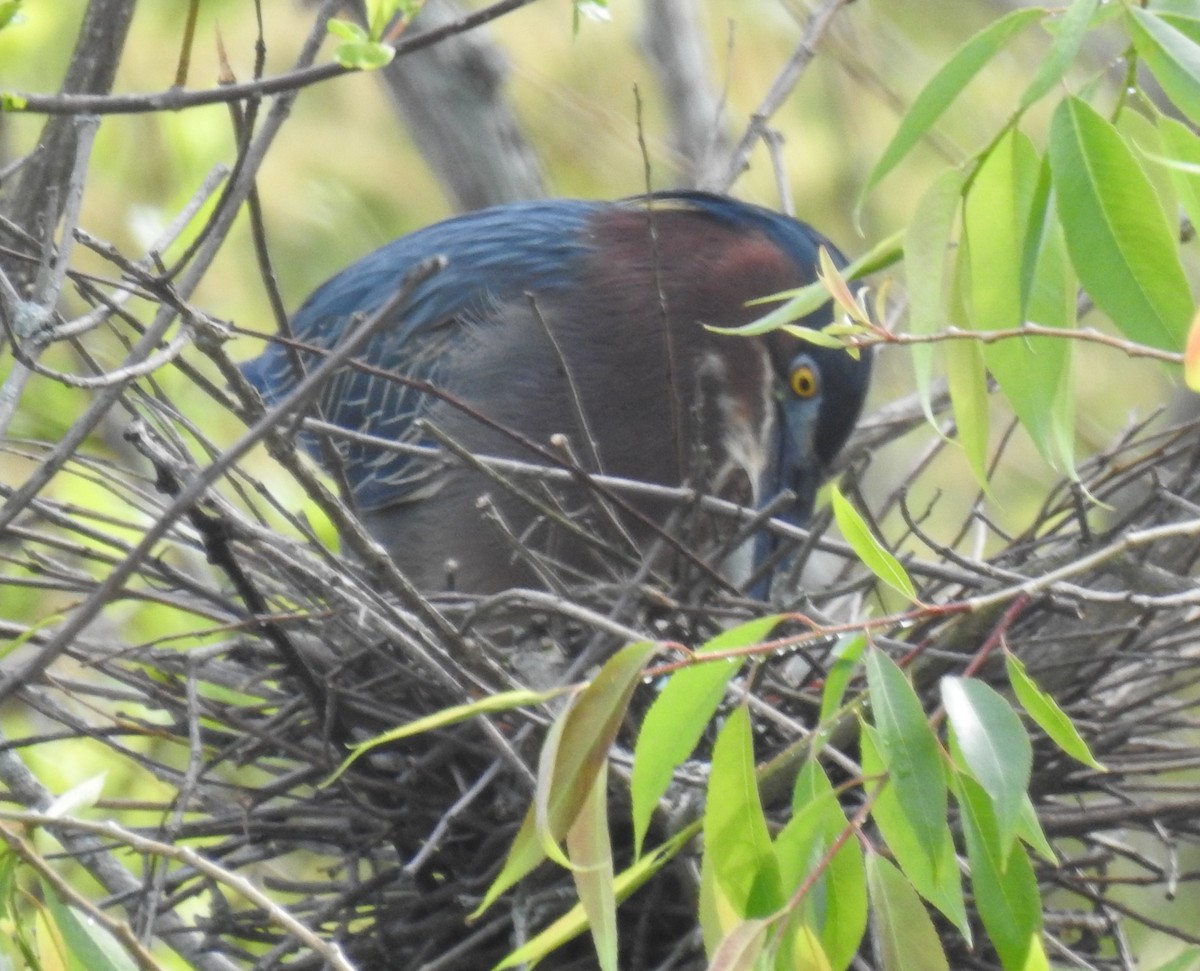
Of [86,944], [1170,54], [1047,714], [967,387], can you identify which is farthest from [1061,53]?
[86,944]

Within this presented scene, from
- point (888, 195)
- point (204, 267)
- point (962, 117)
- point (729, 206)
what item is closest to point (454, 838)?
point (204, 267)

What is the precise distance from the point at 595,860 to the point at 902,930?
0.25m

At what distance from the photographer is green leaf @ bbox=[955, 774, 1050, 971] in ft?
3.95

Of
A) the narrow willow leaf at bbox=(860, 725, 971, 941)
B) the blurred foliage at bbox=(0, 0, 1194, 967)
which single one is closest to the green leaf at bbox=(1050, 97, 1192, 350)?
the blurred foliage at bbox=(0, 0, 1194, 967)

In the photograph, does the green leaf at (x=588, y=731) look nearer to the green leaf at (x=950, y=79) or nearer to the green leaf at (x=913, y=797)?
the green leaf at (x=913, y=797)

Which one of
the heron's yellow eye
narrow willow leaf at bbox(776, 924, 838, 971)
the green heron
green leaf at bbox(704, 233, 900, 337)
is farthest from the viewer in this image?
the heron's yellow eye

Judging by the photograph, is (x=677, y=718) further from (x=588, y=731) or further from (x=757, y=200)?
(x=757, y=200)

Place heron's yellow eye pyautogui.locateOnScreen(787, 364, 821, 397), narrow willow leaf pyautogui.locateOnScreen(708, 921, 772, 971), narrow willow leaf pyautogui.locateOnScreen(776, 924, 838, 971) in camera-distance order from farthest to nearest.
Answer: heron's yellow eye pyautogui.locateOnScreen(787, 364, 821, 397) → narrow willow leaf pyautogui.locateOnScreen(776, 924, 838, 971) → narrow willow leaf pyautogui.locateOnScreen(708, 921, 772, 971)

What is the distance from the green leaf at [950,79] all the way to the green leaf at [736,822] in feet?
1.52

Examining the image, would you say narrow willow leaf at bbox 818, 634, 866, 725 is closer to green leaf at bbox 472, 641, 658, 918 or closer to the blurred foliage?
the blurred foliage

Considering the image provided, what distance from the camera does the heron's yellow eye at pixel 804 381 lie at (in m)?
2.43

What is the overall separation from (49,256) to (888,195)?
137 inches

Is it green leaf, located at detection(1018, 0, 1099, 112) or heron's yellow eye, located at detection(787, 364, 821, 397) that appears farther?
heron's yellow eye, located at detection(787, 364, 821, 397)

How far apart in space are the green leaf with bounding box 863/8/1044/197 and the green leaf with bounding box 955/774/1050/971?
49cm
